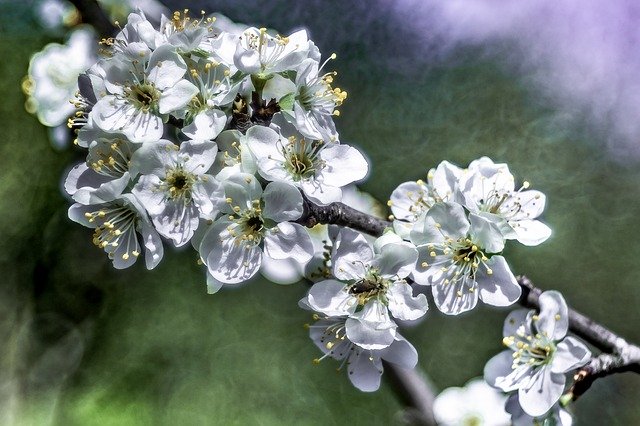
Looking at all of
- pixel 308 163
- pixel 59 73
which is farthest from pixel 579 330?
pixel 59 73

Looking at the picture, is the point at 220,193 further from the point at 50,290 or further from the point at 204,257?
the point at 50,290

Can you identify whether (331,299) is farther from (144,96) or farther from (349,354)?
(144,96)

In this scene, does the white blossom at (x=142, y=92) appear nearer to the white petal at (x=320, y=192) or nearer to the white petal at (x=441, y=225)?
the white petal at (x=320, y=192)

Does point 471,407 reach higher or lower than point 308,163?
lower

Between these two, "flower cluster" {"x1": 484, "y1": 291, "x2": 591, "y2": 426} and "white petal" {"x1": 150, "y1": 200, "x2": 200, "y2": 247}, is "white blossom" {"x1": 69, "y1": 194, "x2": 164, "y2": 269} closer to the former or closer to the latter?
"white petal" {"x1": 150, "y1": 200, "x2": 200, "y2": 247}

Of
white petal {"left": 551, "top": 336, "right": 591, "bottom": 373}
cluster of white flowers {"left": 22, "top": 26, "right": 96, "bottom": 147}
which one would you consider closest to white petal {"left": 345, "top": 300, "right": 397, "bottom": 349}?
white petal {"left": 551, "top": 336, "right": 591, "bottom": 373}

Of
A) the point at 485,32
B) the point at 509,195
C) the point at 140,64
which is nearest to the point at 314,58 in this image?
the point at 140,64
